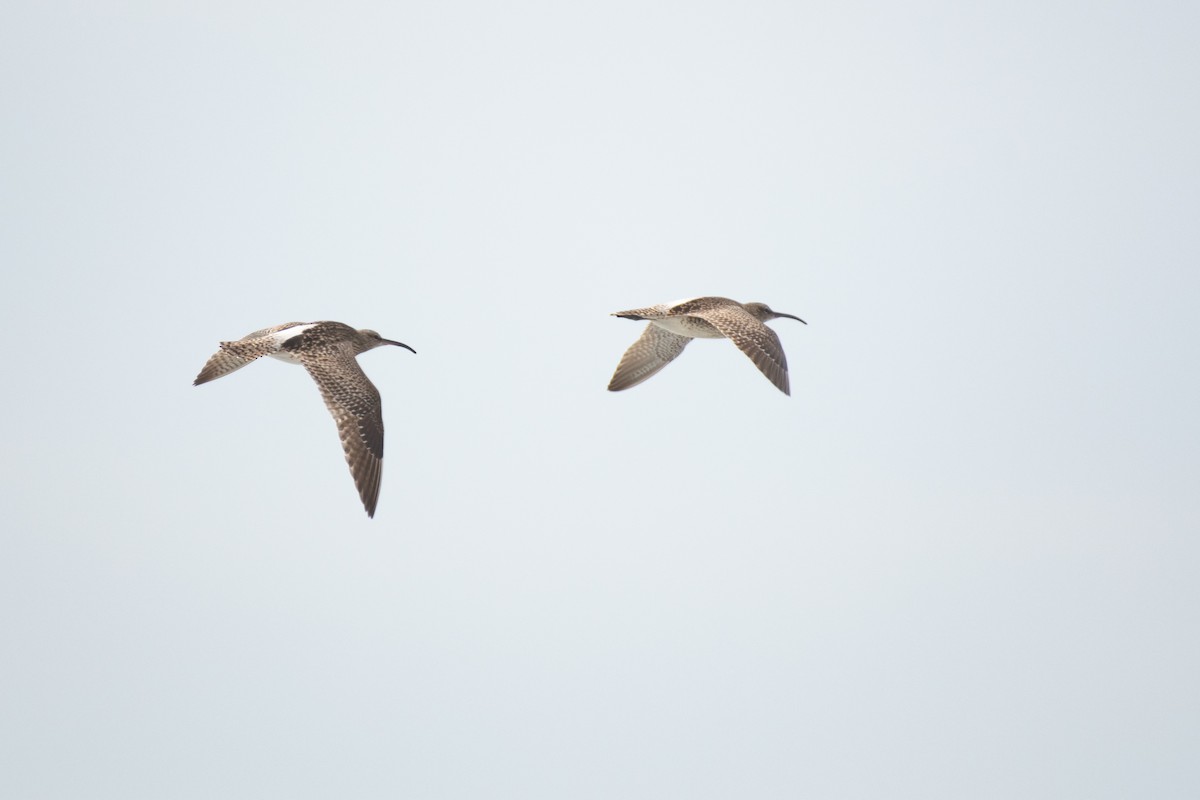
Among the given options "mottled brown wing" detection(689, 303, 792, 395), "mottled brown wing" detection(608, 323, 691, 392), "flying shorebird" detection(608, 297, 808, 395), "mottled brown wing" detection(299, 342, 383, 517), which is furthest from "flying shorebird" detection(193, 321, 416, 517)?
"mottled brown wing" detection(689, 303, 792, 395)

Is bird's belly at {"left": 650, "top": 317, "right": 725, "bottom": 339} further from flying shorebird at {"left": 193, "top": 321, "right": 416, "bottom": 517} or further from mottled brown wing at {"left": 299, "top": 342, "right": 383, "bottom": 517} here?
mottled brown wing at {"left": 299, "top": 342, "right": 383, "bottom": 517}

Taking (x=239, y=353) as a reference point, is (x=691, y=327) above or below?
above

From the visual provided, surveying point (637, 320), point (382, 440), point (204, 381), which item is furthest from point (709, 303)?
point (204, 381)

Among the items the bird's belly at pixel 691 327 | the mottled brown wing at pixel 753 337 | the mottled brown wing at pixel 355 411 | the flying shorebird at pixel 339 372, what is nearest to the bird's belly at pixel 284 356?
the flying shorebird at pixel 339 372

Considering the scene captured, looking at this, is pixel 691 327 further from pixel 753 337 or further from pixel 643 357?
pixel 643 357

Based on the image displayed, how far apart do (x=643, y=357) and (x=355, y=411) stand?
949 cm

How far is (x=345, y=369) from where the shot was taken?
3219cm

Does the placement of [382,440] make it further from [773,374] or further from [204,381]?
[773,374]

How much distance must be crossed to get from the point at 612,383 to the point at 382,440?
27.8 ft

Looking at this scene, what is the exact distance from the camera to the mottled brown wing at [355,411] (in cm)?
3075

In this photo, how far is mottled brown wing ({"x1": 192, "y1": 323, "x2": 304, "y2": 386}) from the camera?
3284 cm

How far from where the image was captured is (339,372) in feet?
105

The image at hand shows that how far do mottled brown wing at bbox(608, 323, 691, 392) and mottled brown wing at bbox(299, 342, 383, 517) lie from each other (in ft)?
26.3

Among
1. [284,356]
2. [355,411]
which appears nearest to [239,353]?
[284,356]
